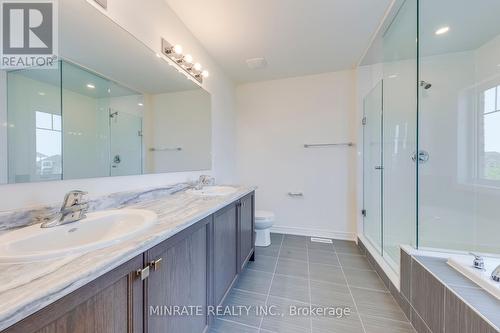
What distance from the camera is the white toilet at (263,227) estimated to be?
234cm

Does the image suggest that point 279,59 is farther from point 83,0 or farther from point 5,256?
point 5,256

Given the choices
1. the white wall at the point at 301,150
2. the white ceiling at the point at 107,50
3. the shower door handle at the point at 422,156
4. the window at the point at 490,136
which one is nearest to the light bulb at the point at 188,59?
the white ceiling at the point at 107,50

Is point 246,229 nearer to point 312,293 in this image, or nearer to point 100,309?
point 312,293

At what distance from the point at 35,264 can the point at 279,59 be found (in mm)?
2485

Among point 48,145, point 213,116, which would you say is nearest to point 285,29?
point 213,116

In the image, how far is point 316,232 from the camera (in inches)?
107

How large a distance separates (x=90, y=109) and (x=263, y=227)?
1929mm

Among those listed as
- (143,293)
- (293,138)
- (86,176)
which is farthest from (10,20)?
(293,138)

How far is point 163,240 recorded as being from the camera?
0.76 metres

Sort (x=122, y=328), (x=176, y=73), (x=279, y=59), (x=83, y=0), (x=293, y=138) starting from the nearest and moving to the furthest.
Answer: (x=122, y=328) → (x=83, y=0) → (x=176, y=73) → (x=279, y=59) → (x=293, y=138)

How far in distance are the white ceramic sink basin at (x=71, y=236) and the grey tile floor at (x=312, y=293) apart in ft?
2.90

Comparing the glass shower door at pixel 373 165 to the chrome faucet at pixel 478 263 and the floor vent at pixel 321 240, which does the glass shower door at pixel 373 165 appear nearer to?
the floor vent at pixel 321 240

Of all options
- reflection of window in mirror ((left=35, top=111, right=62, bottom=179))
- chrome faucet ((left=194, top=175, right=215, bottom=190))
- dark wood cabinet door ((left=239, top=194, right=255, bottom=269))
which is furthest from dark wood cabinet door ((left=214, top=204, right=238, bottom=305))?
reflection of window in mirror ((left=35, top=111, right=62, bottom=179))

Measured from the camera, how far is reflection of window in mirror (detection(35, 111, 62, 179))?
32.8 inches
